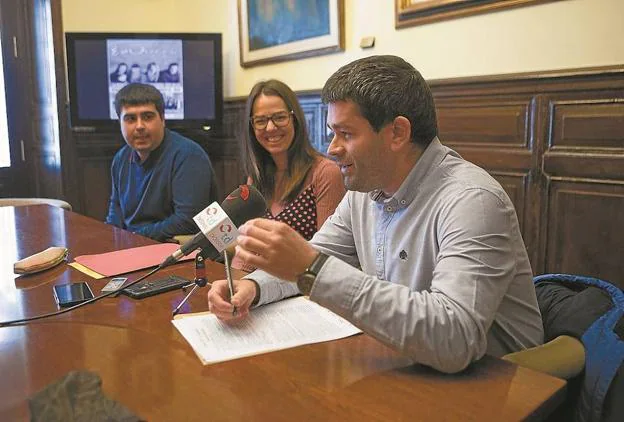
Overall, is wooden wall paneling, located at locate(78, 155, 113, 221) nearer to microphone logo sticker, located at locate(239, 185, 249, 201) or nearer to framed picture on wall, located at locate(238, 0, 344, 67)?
framed picture on wall, located at locate(238, 0, 344, 67)

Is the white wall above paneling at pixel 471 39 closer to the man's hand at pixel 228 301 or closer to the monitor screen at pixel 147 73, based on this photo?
the monitor screen at pixel 147 73

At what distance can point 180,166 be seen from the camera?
2736mm

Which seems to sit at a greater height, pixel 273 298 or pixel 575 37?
pixel 575 37

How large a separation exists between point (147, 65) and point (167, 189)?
185 cm

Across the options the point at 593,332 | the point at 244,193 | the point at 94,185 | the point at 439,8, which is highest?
the point at 439,8

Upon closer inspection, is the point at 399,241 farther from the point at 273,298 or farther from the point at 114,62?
the point at 114,62

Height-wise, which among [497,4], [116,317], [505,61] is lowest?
[116,317]

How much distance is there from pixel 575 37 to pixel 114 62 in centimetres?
308

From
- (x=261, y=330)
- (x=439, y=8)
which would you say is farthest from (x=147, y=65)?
(x=261, y=330)

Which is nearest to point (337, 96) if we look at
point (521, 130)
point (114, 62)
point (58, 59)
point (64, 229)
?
point (64, 229)

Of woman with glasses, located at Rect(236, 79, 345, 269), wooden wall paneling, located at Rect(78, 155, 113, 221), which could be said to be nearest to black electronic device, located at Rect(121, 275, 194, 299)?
woman with glasses, located at Rect(236, 79, 345, 269)

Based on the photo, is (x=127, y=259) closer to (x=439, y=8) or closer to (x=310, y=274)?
(x=310, y=274)

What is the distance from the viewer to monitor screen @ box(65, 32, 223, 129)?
418 cm

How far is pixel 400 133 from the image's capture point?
1219mm
